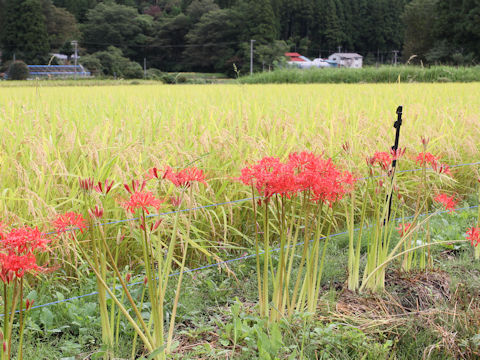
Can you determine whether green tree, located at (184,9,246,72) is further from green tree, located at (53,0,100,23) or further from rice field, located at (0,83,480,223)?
rice field, located at (0,83,480,223)

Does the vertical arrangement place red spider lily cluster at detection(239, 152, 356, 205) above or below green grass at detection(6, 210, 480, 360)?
above

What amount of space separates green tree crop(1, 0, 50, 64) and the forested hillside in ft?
0.26

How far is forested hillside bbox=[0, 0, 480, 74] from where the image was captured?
32906 millimetres

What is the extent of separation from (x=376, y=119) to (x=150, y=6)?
5345 cm

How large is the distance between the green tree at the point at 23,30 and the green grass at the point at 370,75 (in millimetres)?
25573

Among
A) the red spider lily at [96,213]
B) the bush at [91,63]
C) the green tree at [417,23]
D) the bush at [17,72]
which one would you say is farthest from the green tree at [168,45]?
the red spider lily at [96,213]

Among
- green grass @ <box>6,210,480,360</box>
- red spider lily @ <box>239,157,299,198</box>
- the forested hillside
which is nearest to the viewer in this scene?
red spider lily @ <box>239,157,299,198</box>

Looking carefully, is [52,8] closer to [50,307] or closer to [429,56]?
[429,56]

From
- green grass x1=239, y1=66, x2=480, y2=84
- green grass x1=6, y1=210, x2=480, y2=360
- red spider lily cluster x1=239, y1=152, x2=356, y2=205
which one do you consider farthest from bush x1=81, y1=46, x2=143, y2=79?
red spider lily cluster x1=239, y1=152, x2=356, y2=205

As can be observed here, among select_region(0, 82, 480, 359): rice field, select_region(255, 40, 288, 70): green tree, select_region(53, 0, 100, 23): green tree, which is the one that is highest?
select_region(53, 0, 100, 23): green tree

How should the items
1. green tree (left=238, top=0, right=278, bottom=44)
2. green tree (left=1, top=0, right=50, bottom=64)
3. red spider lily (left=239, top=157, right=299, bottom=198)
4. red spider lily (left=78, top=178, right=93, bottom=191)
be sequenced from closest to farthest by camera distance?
1. red spider lily (left=78, top=178, right=93, bottom=191)
2. red spider lily (left=239, top=157, right=299, bottom=198)
3. green tree (left=1, top=0, right=50, bottom=64)
4. green tree (left=238, top=0, right=278, bottom=44)

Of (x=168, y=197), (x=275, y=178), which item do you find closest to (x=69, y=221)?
(x=275, y=178)

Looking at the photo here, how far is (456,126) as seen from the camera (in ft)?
13.3

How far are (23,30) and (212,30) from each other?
1649 cm
